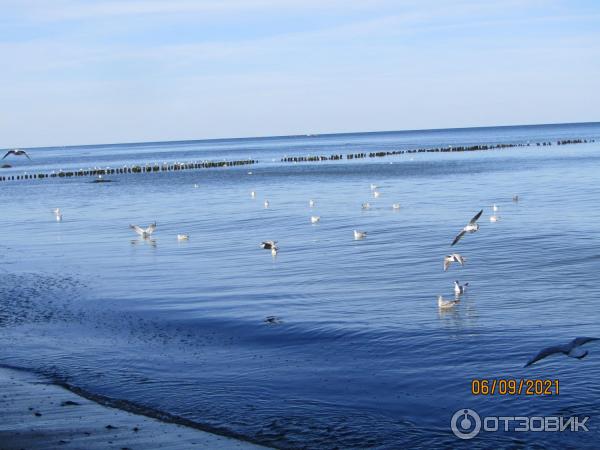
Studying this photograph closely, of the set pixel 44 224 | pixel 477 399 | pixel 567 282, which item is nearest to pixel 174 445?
pixel 477 399

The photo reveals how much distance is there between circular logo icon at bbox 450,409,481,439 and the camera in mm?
13180

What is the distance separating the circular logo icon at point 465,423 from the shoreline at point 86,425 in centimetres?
328

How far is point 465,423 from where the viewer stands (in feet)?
44.8

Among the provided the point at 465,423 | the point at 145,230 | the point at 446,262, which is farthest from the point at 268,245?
the point at 465,423

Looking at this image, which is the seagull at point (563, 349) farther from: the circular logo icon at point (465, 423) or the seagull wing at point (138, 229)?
the seagull wing at point (138, 229)

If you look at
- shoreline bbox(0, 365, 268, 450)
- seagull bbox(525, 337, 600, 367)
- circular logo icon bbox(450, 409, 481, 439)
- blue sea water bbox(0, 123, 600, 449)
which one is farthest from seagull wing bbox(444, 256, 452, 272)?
shoreline bbox(0, 365, 268, 450)

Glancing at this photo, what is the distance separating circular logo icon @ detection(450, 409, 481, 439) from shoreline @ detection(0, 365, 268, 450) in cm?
328

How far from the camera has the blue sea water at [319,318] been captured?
47.0ft

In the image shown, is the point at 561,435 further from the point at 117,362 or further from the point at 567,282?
the point at 567,282

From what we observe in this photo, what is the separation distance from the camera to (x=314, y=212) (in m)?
49.2

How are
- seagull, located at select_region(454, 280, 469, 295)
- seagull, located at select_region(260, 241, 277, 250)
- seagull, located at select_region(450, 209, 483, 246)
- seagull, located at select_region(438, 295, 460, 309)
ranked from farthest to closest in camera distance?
seagull, located at select_region(260, 241, 277, 250) → seagull, located at select_region(450, 209, 483, 246) → seagull, located at select_region(454, 280, 469, 295) → seagull, located at select_region(438, 295, 460, 309)

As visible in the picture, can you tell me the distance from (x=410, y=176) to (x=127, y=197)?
1065 inches

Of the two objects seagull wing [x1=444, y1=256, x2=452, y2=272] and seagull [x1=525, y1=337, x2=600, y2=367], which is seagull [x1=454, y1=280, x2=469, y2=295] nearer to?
seagull wing [x1=444, y1=256, x2=452, y2=272]

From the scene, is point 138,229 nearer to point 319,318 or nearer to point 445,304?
point 319,318
